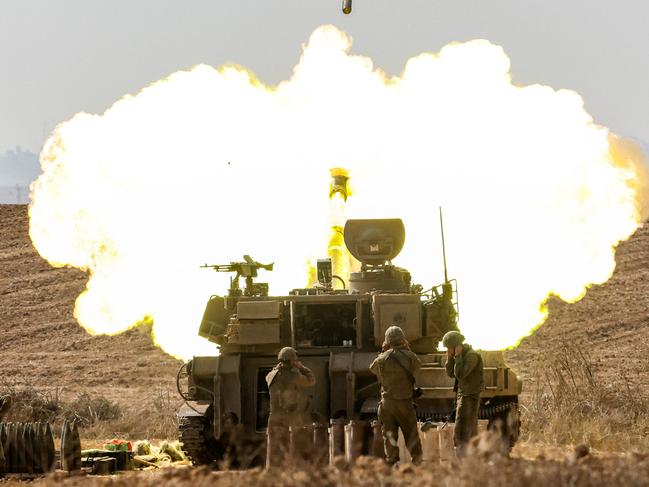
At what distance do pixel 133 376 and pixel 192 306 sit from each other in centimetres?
1570

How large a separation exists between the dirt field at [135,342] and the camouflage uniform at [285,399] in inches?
516

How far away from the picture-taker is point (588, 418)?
25172 mm

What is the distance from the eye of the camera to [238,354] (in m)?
21.7

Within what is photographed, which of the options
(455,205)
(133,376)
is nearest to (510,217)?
(455,205)

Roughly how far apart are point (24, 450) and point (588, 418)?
10008 millimetres

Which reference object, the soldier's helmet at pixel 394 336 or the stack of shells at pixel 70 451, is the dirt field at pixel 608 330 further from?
the soldier's helmet at pixel 394 336

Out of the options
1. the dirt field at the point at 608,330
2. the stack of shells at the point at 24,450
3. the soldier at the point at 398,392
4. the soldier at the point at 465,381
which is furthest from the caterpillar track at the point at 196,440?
the dirt field at the point at 608,330

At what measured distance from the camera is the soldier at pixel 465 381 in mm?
17125

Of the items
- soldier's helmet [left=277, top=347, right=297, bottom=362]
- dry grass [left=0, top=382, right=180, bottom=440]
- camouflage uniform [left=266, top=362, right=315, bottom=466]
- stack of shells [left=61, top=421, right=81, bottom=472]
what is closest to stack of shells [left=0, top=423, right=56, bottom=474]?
stack of shells [left=61, top=421, right=81, bottom=472]

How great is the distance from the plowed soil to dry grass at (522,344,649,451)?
6663 mm

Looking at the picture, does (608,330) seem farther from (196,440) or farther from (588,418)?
(196,440)

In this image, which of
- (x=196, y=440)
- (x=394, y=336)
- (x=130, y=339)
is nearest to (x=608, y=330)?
(x=130, y=339)

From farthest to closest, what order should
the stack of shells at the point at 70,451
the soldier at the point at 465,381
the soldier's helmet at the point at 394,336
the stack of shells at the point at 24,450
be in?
the stack of shells at the point at 70,451 → the stack of shells at the point at 24,450 → the soldier's helmet at the point at 394,336 → the soldier at the point at 465,381

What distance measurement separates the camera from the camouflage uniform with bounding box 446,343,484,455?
1712cm
